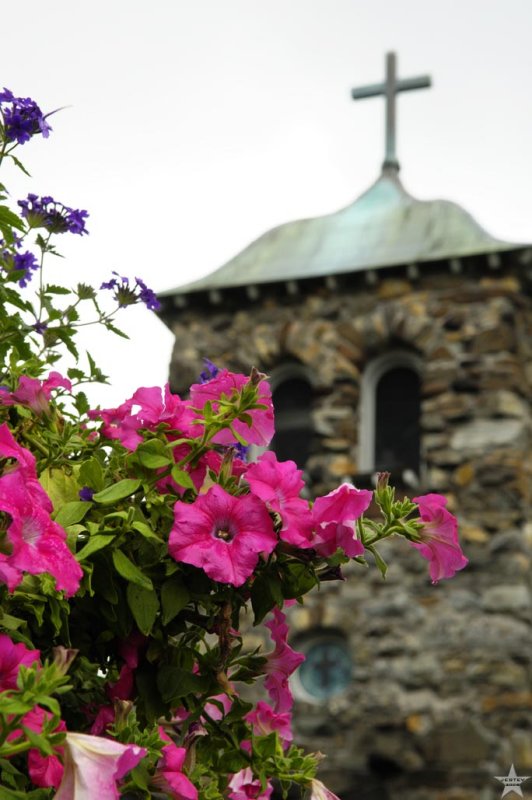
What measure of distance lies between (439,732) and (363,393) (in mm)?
3144

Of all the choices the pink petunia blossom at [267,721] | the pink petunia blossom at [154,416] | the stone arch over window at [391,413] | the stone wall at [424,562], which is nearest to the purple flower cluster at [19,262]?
the pink petunia blossom at [154,416]

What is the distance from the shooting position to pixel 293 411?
12109 millimetres

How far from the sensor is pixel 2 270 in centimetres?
283

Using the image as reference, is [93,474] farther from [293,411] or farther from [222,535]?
[293,411]

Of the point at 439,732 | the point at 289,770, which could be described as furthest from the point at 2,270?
the point at 439,732

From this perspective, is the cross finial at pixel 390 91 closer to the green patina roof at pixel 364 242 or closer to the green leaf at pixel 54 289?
the green patina roof at pixel 364 242

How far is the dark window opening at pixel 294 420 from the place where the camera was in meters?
11.9

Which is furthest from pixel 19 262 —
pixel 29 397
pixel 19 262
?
pixel 29 397

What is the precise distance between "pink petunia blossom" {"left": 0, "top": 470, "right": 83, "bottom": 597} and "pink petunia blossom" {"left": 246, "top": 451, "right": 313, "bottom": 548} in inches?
13.6

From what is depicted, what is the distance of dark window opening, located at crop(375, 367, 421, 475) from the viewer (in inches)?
456

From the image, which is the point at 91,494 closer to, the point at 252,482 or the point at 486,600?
the point at 252,482

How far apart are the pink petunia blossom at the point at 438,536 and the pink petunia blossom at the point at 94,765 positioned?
0.71m

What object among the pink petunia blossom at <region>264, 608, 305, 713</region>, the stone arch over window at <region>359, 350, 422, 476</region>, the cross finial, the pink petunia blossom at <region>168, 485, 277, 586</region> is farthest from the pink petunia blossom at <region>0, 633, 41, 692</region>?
the cross finial

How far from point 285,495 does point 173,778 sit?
473 millimetres
